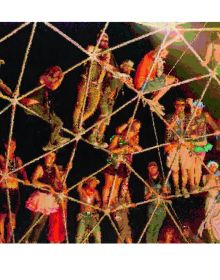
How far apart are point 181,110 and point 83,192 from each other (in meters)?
0.58

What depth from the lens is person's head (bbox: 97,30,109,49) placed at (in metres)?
1.96

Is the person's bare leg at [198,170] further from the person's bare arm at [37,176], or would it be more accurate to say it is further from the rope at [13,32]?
the rope at [13,32]

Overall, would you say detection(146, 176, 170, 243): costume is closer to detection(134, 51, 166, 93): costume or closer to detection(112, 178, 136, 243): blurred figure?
detection(112, 178, 136, 243): blurred figure

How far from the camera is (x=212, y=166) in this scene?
2035 mm

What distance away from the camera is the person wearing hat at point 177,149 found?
2037 mm

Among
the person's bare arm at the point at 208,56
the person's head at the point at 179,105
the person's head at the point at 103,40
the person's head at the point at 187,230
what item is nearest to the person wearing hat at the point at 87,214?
the person's head at the point at 187,230

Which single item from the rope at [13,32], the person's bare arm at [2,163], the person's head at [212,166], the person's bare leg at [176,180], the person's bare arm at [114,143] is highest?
the rope at [13,32]

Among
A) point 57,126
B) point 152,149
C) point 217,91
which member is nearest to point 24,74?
point 57,126

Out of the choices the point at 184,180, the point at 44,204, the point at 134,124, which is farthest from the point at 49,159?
the point at 184,180

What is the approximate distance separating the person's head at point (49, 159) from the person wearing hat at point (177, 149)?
51 cm

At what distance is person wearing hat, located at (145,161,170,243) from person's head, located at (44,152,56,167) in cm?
43

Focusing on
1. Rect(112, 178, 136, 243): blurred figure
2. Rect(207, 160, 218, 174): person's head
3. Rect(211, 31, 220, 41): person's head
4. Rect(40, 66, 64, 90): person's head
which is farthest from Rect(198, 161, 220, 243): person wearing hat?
Rect(40, 66, 64, 90): person's head

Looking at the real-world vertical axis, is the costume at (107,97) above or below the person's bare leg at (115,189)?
above
